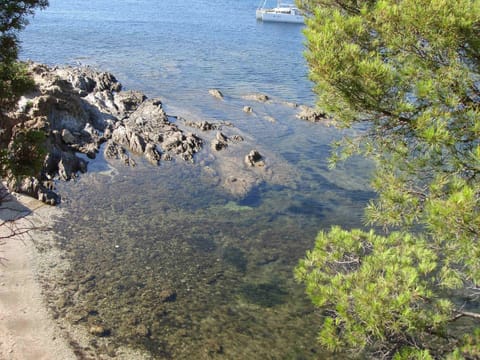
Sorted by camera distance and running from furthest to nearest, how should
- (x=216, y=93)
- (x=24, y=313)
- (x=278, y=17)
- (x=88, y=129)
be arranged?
(x=278, y=17) → (x=216, y=93) → (x=88, y=129) → (x=24, y=313)

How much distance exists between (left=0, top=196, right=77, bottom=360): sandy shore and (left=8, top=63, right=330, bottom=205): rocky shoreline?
456 centimetres

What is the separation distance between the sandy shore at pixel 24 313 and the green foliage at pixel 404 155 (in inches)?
350

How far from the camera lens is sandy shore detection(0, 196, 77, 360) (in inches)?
528

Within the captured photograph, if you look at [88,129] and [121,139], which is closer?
[121,139]

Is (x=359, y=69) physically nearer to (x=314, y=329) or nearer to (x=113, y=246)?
(x=314, y=329)

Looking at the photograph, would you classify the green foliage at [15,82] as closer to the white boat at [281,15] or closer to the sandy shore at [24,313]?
the sandy shore at [24,313]

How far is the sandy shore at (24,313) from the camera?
13.4 meters

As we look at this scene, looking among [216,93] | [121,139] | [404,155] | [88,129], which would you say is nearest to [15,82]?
[404,155]

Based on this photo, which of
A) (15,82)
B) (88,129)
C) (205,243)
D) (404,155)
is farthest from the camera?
(88,129)

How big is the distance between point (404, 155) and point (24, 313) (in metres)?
13.0

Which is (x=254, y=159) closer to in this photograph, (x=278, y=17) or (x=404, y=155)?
(x=404, y=155)

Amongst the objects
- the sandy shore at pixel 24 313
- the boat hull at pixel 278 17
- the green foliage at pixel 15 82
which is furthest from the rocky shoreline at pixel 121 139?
the boat hull at pixel 278 17

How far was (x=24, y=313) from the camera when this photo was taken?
14836mm

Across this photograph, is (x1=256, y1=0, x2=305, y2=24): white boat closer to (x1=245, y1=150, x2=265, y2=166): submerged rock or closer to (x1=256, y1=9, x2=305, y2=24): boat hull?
(x1=256, y1=9, x2=305, y2=24): boat hull
